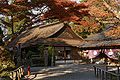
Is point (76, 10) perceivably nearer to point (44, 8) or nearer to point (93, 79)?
point (44, 8)

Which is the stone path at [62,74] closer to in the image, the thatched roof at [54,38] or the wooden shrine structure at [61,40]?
the thatched roof at [54,38]

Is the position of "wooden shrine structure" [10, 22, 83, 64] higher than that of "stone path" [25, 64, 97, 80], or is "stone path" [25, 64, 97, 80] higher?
"wooden shrine structure" [10, 22, 83, 64]

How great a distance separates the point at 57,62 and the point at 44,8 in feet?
42.8

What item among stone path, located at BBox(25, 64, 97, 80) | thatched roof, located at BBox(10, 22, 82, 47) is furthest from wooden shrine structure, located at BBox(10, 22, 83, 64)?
stone path, located at BBox(25, 64, 97, 80)

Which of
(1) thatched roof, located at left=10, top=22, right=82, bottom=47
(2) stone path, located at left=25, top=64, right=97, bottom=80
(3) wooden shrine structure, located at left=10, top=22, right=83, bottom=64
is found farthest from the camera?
(3) wooden shrine structure, located at left=10, top=22, right=83, bottom=64

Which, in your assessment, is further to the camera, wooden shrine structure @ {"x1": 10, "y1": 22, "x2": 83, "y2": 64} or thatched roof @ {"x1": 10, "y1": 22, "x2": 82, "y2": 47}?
wooden shrine structure @ {"x1": 10, "y1": 22, "x2": 83, "y2": 64}

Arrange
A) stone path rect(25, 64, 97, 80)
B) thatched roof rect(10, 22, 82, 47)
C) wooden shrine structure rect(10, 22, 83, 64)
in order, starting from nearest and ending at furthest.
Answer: stone path rect(25, 64, 97, 80)
thatched roof rect(10, 22, 82, 47)
wooden shrine structure rect(10, 22, 83, 64)

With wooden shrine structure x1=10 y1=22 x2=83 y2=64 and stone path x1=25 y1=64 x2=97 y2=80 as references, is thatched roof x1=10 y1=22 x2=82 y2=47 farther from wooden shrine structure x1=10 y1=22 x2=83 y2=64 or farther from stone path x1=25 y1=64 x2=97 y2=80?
stone path x1=25 y1=64 x2=97 y2=80

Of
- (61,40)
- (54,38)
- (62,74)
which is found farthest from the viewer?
(61,40)

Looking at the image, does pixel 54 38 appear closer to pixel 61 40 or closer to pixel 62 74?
pixel 61 40

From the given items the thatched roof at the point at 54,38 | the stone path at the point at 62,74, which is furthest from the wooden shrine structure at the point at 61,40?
the stone path at the point at 62,74

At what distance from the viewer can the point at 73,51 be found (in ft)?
74.5

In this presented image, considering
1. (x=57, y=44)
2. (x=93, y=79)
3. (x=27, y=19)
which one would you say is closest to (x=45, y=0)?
(x=27, y=19)

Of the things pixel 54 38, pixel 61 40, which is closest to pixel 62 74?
pixel 54 38
